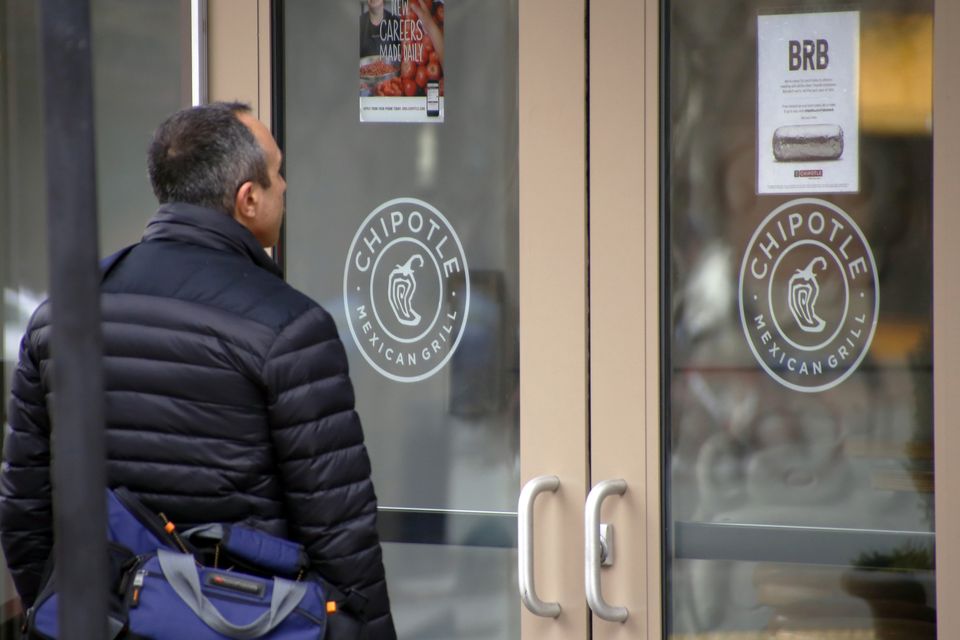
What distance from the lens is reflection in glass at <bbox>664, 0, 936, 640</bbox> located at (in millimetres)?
2568

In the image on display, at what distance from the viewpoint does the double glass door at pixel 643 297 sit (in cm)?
259

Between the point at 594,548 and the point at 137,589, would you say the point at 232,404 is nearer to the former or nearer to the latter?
the point at 137,589

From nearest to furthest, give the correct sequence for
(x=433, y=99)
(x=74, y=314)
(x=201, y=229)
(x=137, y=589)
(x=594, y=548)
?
(x=74, y=314) < (x=137, y=589) < (x=201, y=229) < (x=594, y=548) < (x=433, y=99)

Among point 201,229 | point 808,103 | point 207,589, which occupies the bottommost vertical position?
point 207,589

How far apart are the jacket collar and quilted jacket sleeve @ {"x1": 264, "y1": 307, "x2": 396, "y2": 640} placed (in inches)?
7.4

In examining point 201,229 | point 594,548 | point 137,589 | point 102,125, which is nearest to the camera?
point 137,589

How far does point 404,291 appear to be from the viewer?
293cm

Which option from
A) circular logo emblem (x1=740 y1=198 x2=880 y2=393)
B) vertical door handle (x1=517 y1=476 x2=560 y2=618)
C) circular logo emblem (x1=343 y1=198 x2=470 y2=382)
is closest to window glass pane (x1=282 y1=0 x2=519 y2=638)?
circular logo emblem (x1=343 y1=198 x2=470 y2=382)

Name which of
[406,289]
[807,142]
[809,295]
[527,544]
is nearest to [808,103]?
[807,142]

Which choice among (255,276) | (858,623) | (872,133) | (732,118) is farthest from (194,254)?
(858,623)

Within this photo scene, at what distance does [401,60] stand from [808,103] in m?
0.91

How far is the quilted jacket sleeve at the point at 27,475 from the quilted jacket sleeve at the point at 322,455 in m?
0.44

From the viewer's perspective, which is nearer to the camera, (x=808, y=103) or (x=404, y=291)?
(x=808, y=103)

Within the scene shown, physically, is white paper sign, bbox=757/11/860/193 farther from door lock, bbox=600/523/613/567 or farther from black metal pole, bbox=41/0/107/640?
black metal pole, bbox=41/0/107/640
